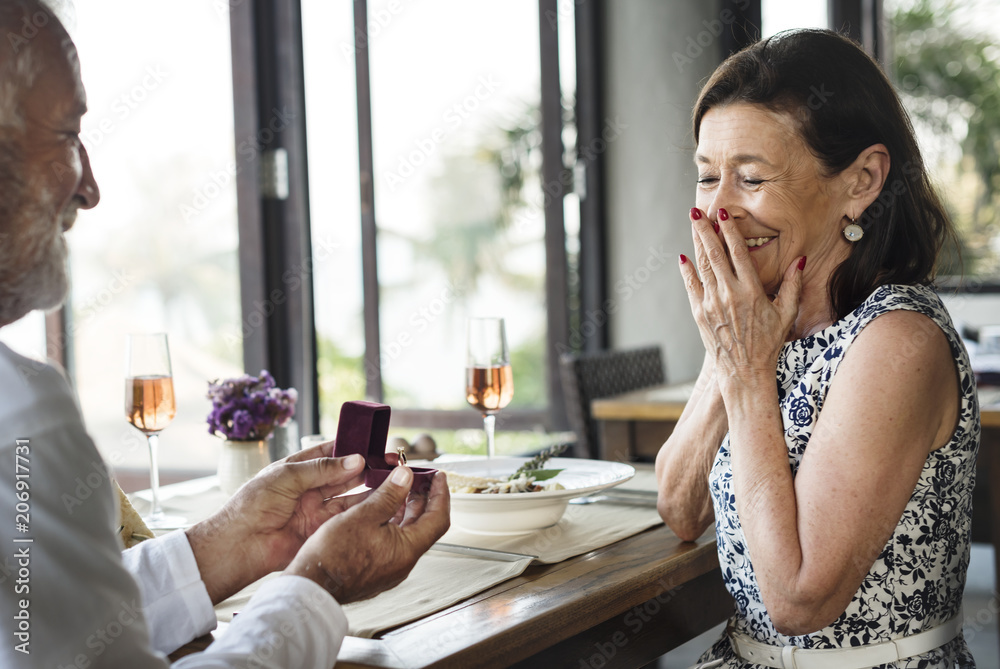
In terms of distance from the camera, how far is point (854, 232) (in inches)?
51.6

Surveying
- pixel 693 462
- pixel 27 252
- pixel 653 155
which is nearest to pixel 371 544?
pixel 27 252

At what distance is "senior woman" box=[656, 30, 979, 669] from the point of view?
1094 mm

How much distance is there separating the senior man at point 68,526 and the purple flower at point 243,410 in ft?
1.69

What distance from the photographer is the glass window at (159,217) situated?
9.48 ft

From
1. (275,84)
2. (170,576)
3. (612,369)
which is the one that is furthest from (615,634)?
(275,84)

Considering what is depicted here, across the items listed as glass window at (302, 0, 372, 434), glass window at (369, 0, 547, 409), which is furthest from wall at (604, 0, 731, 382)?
glass window at (302, 0, 372, 434)

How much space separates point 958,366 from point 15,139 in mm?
1043

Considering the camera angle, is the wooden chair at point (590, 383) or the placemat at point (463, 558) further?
the wooden chair at point (590, 383)

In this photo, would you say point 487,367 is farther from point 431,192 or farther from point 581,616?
point 431,192

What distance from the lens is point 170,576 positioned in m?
1.05

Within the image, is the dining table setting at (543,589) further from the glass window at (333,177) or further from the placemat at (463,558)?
the glass window at (333,177)

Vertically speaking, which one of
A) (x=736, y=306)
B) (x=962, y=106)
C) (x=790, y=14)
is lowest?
(x=736, y=306)

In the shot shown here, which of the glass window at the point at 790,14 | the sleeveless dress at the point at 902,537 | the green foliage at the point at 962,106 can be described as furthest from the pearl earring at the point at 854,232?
the green foliage at the point at 962,106

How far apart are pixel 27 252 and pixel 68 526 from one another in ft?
0.77
